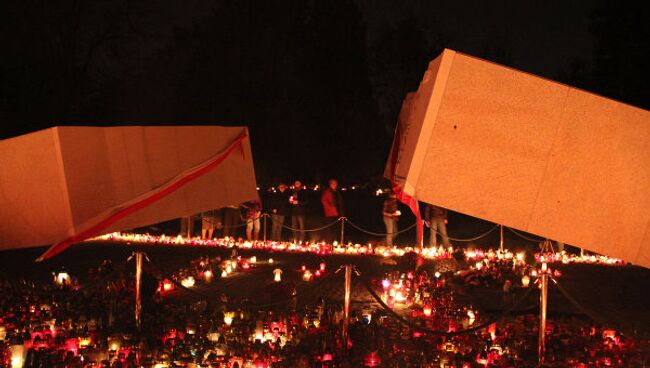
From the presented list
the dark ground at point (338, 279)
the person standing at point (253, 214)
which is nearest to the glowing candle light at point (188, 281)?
the dark ground at point (338, 279)

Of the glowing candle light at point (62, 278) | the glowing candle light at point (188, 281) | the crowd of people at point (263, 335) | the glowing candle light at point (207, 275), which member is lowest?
the crowd of people at point (263, 335)

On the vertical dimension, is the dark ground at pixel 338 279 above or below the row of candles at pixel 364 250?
below

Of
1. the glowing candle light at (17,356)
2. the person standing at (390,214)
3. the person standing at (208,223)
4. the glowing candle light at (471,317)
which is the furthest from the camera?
the person standing at (208,223)

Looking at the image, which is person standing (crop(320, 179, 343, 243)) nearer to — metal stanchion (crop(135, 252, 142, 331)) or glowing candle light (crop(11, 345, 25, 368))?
metal stanchion (crop(135, 252, 142, 331))

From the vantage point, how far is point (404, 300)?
962 cm

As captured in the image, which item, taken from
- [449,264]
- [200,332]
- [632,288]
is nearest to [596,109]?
[200,332]

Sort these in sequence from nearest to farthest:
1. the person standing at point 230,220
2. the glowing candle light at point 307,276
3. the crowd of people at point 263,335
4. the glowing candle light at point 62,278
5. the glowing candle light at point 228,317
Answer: the crowd of people at point 263,335 < the glowing candle light at point 228,317 < the glowing candle light at point 62,278 < the glowing candle light at point 307,276 < the person standing at point 230,220

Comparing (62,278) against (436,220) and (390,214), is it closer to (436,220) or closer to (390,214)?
(390,214)

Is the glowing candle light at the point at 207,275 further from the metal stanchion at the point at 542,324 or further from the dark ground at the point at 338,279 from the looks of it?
the metal stanchion at the point at 542,324

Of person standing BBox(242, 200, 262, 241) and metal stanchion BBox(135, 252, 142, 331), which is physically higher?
person standing BBox(242, 200, 262, 241)

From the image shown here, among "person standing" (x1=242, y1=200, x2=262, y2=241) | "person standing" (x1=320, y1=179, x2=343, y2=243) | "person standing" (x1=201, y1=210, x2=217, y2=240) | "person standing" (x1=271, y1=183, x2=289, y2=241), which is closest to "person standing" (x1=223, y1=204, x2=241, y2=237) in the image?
"person standing" (x1=201, y1=210, x2=217, y2=240)

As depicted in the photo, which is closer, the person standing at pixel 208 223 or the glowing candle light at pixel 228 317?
the glowing candle light at pixel 228 317

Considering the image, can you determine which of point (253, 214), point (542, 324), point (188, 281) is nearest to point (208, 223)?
point (253, 214)

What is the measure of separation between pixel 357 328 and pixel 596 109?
11.6 feet
